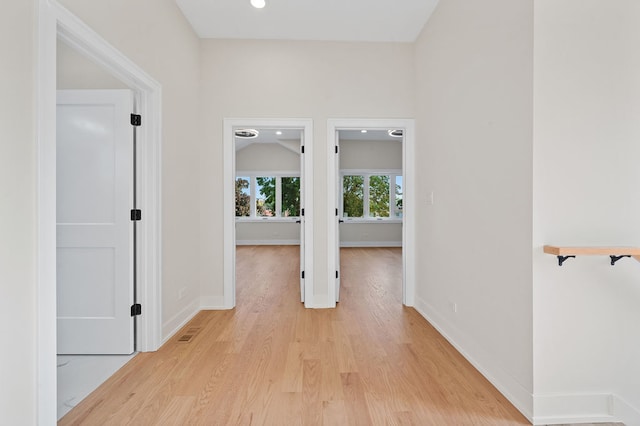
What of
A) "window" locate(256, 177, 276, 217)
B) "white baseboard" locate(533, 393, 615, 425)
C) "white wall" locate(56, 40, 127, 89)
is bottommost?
"white baseboard" locate(533, 393, 615, 425)

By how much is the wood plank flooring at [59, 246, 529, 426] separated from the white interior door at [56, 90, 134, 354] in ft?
1.55

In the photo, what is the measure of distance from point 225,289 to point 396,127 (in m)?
2.64

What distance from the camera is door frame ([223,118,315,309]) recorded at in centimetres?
327

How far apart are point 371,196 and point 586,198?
7383mm

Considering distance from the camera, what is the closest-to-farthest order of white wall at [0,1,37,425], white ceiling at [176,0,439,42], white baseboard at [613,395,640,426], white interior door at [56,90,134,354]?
1. white wall at [0,1,37,425]
2. white baseboard at [613,395,640,426]
3. white interior door at [56,90,134,354]
4. white ceiling at [176,0,439,42]

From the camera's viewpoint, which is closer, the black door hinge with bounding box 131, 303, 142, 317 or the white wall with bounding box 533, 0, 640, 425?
the white wall with bounding box 533, 0, 640, 425

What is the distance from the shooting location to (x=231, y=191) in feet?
10.9

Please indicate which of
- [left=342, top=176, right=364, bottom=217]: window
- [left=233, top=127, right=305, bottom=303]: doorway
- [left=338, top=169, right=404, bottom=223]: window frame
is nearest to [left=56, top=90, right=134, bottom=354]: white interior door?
[left=233, top=127, right=305, bottom=303]: doorway

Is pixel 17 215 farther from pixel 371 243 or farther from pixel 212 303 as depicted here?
pixel 371 243

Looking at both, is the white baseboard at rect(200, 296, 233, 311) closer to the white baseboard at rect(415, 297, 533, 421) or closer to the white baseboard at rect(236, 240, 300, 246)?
the white baseboard at rect(415, 297, 533, 421)

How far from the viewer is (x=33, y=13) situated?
1.30 meters

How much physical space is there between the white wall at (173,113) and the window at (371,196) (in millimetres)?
6066

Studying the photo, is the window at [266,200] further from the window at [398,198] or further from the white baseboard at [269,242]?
the window at [398,198]

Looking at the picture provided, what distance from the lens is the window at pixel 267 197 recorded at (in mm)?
9250
